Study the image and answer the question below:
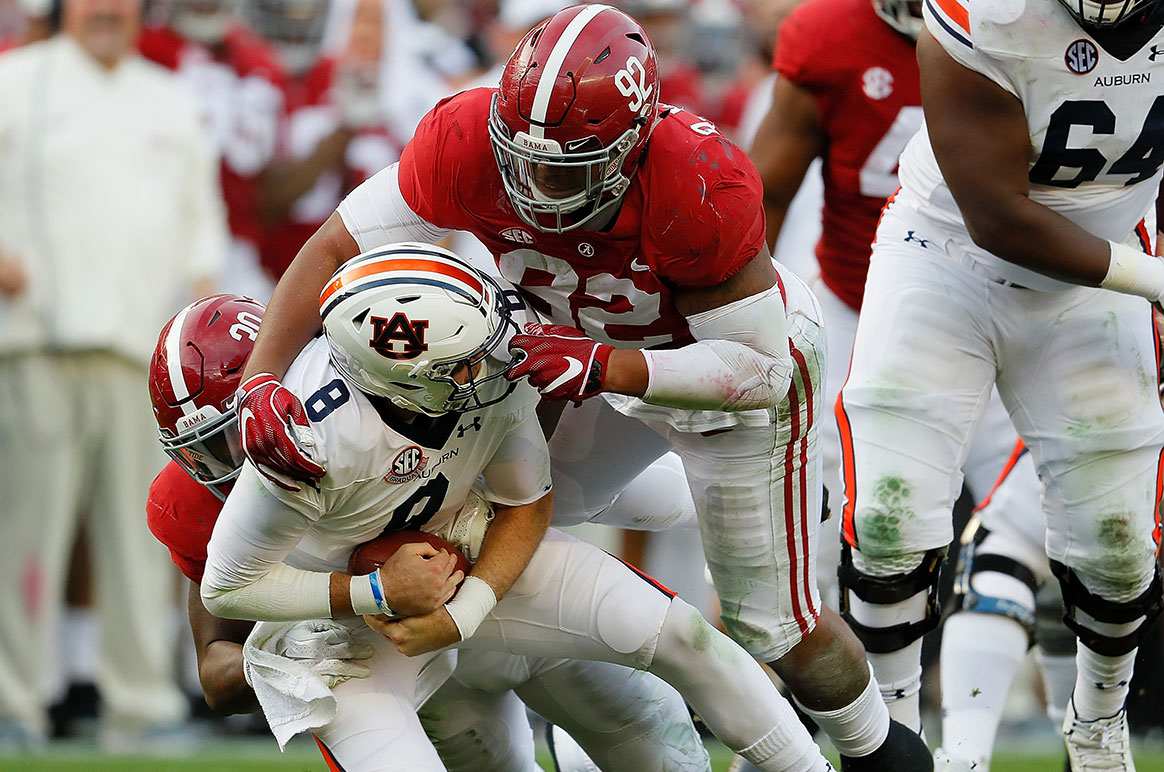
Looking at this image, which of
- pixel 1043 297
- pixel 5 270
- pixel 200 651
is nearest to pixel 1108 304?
pixel 1043 297

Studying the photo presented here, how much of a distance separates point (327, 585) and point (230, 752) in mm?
2905

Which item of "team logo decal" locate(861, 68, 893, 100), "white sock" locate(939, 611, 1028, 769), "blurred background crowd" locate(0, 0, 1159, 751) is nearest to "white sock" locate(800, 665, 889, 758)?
"white sock" locate(939, 611, 1028, 769)

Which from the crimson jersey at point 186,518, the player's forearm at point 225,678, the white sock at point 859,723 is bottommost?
the white sock at point 859,723

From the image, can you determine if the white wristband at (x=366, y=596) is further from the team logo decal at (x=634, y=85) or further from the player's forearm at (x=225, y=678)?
the team logo decal at (x=634, y=85)

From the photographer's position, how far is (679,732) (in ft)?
12.7

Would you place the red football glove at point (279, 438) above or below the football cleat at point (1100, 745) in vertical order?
above

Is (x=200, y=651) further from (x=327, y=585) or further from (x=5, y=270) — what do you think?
(x=5, y=270)

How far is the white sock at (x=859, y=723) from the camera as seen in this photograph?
3688 mm

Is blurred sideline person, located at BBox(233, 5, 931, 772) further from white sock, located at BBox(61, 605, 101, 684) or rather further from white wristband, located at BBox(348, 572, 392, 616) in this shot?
white sock, located at BBox(61, 605, 101, 684)

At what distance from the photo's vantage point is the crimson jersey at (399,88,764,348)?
3289 mm

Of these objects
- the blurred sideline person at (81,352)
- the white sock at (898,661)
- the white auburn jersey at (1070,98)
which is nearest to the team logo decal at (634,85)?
the white auburn jersey at (1070,98)

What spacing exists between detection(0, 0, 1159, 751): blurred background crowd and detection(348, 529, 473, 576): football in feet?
8.90

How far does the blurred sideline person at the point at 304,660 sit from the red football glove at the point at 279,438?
0.94 feet

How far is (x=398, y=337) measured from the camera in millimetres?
3082
